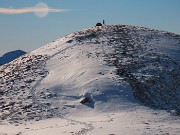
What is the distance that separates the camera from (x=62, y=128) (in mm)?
21391

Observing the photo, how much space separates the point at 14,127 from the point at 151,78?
15.0 meters

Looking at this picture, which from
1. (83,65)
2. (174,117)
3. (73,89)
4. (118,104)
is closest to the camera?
(174,117)

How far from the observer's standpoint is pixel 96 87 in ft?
97.6

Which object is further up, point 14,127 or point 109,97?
point 109,97

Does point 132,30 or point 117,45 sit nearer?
point 117,45

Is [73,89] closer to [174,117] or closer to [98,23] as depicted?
[174,117]

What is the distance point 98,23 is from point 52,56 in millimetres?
15528

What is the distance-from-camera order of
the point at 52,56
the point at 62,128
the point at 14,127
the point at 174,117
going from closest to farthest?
the point at 62,128 < the point at 14,127 < the point at 174,117 < the point at 52,56

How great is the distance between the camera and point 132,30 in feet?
157

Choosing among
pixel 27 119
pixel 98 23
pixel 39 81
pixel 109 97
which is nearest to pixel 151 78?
pixel 109 97

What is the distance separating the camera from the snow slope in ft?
73.9

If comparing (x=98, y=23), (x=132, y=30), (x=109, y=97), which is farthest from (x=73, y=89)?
(x=98, y=23)

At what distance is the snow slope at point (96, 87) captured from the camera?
22.5 m

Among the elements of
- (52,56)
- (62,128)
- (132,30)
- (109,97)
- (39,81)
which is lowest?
(62,128)
